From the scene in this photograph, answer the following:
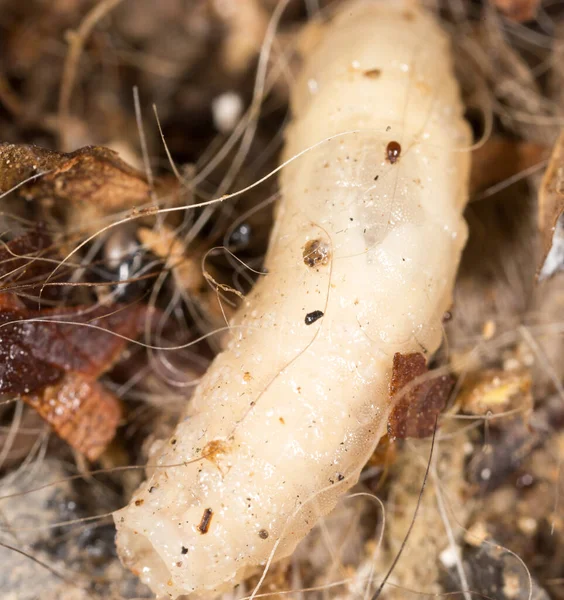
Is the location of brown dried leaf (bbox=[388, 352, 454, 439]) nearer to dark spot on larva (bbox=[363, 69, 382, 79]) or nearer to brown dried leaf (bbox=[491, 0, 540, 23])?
dark spot on larva (bbox=[363, 69, 382, 79])

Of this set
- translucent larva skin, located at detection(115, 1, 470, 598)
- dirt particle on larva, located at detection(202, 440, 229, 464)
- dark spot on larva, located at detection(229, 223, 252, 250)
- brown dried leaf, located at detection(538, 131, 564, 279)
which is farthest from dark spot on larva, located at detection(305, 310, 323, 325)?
brown dried leaf, located at detection(538, 131, 564, 279)

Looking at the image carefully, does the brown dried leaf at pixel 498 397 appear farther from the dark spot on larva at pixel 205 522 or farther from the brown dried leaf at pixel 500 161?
the dark spot on larva at pixel 205 522

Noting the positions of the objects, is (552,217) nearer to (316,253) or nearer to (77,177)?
(316,253)

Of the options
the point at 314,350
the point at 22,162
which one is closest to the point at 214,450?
the point at 314,350

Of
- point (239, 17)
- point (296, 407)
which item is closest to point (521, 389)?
point (296, 407)

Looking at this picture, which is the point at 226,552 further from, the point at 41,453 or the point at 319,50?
the point at 319,50

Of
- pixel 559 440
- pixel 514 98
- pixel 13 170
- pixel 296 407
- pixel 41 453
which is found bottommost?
pixel 559 440
